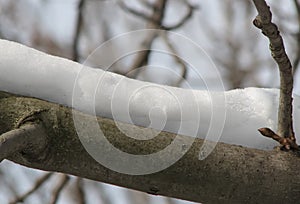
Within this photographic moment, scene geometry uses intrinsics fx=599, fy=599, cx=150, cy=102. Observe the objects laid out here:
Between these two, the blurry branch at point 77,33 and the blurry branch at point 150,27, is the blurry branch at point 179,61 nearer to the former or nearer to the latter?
the blurry branch at point 150,27

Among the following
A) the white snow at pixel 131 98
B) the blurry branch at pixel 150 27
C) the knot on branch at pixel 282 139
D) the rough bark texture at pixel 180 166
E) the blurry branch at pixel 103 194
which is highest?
the knot on branch at pixel 282 139

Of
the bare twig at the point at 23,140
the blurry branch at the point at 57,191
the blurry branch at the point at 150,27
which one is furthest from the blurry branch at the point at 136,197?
the bare twig at the point at 23,140

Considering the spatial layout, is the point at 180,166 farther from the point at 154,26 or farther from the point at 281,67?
the point at 154,26

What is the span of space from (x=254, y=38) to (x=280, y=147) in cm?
387

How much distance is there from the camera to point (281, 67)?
864 millimetres

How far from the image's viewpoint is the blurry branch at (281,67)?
2.67ft

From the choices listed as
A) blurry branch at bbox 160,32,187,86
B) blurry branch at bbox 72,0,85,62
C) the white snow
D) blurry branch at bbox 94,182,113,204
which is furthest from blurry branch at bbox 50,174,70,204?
blurry branch at bbox 94,182,113,204

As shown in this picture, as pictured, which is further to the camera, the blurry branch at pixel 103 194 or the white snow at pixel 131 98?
the blurry branch at pixel 103 194

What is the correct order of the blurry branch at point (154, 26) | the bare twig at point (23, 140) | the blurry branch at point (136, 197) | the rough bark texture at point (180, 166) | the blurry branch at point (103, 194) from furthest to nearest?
1. the blurry branch at point (136, 197)
2. the blurry branch at point (103, 194)
3. the blurry branch at point (154, 26)
4. the rough bark texture at point (180, 166)
5. the bare twig at point (23, 140)

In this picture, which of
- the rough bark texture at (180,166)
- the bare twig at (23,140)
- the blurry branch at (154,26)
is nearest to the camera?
the bare twig at (23,140)

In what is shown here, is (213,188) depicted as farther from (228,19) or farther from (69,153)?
(228,19)

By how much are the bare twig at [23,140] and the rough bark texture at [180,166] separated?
0.02m

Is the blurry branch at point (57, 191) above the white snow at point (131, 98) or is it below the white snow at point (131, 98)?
below

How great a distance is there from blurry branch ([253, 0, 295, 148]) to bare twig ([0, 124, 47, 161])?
0.33 meters
